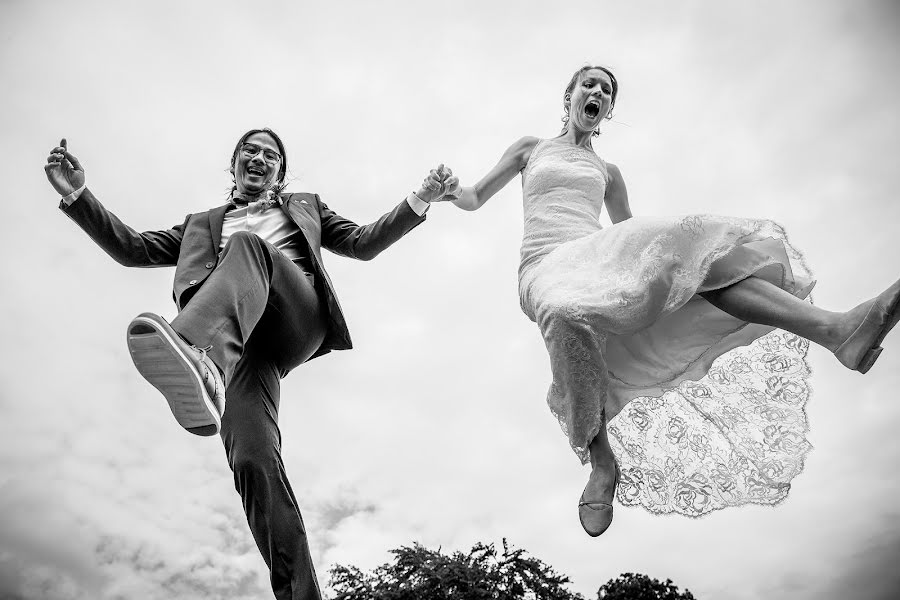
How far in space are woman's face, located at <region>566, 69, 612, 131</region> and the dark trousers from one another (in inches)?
67.1

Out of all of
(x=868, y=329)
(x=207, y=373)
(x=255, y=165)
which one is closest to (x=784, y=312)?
(x=868, y=329)

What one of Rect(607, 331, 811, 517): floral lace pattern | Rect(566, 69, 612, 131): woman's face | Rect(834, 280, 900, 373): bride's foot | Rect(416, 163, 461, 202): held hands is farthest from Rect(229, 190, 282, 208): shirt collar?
Rect(834, 280, 900, 373): bride's foot


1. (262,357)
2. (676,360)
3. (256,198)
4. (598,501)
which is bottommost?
(598,501)

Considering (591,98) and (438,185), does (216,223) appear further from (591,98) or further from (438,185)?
(591,98)

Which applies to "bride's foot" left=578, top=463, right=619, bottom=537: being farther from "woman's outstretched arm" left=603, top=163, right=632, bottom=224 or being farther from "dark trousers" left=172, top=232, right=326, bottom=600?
"woman's outstretched arm" left=603, top=163, right=632, bottom=224

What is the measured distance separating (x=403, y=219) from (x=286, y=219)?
55 centimetres

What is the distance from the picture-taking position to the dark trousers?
2900mm

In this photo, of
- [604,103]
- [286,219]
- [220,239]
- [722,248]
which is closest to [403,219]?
[286,219]

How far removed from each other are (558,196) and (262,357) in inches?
63.6

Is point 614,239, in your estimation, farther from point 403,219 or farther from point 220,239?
point 220,239

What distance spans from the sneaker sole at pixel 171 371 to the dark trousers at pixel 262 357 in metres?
0.16

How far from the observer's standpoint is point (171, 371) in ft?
8.59

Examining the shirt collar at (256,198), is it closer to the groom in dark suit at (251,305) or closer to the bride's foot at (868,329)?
the groom in dark suit at (251,305)

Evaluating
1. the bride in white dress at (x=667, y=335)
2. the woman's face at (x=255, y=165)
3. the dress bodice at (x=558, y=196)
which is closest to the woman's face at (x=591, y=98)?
the bride in white dress at (x=667, y=335)
